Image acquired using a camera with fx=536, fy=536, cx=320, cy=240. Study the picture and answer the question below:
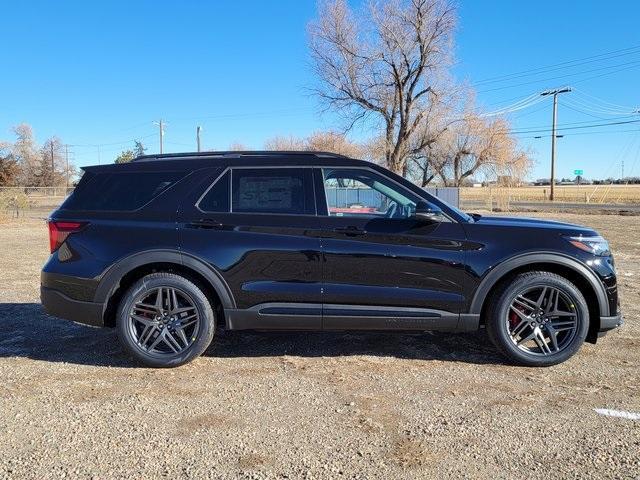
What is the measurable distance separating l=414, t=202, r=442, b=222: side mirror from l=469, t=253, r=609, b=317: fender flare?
630 millimetres

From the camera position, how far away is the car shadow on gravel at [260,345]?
4.81 m

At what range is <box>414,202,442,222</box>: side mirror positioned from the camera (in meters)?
4.31

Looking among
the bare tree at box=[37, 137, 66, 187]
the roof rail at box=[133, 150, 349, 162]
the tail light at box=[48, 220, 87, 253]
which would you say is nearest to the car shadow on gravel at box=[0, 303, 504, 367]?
the tail light at box=[48, 220, 87, 253]

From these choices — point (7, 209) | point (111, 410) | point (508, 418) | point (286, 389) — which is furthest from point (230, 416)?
point (7, 209)

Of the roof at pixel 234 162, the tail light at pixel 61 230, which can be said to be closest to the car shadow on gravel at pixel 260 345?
the tail light at pixel 61 230

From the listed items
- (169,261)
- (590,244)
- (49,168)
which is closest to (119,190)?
(169,261)

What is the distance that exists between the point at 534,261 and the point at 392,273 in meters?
1.16

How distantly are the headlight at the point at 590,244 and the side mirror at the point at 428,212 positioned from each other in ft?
3.59

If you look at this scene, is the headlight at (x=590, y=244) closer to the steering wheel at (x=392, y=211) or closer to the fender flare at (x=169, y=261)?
the steering wheel at (x=392, y=211)

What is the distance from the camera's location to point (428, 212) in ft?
14.2

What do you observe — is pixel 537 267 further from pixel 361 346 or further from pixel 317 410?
pixel 317 410

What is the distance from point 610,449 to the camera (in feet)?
10.1

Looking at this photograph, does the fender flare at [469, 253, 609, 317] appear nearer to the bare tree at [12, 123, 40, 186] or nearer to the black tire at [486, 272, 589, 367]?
the black tire at [486, 272, 589, 367]

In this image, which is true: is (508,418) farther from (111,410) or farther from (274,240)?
(111,410)
